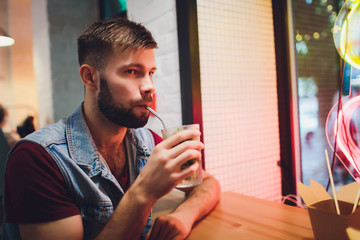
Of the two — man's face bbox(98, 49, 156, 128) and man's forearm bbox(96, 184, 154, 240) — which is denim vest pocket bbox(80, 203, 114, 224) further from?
man's face bbox(98, 49, 156, 128)

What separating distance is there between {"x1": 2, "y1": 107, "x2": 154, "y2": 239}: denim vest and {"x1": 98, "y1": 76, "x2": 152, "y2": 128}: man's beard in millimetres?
124

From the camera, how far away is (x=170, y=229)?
2.97ft

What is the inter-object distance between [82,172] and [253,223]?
675 millimetres

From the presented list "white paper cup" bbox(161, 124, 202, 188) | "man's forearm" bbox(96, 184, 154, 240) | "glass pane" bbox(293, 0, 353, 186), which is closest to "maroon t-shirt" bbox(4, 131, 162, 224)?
"man's forearm" bbox(96, 184, 154, 240)

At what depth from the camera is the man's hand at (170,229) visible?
898mm

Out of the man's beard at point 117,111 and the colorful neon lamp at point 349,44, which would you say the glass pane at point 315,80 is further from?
the man's beard at point 117,111

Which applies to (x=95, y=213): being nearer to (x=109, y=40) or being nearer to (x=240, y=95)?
(x=109, y=40)

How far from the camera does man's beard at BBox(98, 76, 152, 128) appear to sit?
1.08 m

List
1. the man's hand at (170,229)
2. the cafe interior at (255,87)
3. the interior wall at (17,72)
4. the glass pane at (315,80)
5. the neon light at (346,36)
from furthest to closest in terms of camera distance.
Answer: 1. the interior wall at (17,72)
2. the glass pane at (315,80)
3. the cafe interior at (255,87)
4. the neon light at (346,36)
5. the man's hand at (170,229)

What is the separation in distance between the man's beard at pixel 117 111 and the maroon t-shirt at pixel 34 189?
29 cm

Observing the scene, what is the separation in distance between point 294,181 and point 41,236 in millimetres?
1549

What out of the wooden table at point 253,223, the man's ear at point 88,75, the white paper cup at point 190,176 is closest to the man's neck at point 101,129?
the man's ear at point 88,75

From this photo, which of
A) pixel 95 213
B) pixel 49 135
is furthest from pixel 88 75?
pixel 95 213

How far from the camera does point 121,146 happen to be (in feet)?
4.19
